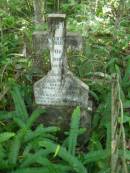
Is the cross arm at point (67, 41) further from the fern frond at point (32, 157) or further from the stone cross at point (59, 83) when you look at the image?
the fern frond at point (32, 157)

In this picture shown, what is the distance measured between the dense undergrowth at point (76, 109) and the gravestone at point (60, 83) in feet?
0.71

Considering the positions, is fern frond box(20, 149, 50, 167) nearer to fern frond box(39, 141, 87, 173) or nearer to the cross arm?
fern frond box(39, 141, 87, 173)

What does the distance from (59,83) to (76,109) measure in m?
0.50

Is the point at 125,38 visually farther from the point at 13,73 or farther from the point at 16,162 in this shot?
the point at 16,162

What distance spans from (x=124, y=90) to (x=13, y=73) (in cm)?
179

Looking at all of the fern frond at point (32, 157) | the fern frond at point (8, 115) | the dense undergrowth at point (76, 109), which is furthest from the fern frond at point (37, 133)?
the fern frond at point (8, 115)

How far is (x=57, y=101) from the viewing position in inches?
185

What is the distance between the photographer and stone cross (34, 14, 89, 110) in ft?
13.9

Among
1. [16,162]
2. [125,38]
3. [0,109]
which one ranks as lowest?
[16,162]

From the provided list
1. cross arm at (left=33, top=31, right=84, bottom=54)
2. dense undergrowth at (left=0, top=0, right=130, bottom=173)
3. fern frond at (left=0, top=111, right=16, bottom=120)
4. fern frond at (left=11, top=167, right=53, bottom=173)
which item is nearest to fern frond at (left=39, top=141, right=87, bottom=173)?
dense undergrowth at (left=0, top=0, right=130, bottom=173)

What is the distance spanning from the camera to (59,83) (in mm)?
4547

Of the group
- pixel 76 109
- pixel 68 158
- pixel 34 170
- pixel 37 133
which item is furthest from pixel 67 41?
pixel 34 170

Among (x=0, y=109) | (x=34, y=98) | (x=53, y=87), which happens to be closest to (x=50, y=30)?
(x=53, y=87)

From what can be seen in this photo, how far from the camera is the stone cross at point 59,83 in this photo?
13.9ft
